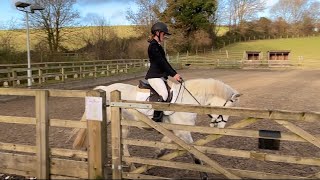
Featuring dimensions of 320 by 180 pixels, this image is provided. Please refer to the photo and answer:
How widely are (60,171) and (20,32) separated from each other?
28639 millimetres

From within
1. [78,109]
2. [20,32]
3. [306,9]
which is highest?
[306,9]

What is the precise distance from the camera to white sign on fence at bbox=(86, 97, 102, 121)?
15.9 ft

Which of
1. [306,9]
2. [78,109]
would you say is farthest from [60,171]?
[306,9]

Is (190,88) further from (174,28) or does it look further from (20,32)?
(174,28)

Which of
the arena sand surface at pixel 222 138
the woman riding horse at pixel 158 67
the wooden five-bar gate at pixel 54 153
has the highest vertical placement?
the woman riding horse at pixel 158 67

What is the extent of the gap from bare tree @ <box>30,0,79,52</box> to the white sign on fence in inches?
1127

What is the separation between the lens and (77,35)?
35.4m

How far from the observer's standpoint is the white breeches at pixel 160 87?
624 cm

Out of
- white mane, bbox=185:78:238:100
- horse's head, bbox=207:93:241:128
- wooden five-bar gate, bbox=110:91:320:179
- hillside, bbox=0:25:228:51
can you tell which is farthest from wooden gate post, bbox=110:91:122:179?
hillside, bbox=0:25:228:51

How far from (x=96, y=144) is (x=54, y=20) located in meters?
30.6

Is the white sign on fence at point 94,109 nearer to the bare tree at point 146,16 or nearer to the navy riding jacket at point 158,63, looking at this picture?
the navy riding jacket at point 158,63

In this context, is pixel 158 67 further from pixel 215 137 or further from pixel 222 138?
pixel 222 138

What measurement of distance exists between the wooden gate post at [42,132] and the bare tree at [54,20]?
1110 inches

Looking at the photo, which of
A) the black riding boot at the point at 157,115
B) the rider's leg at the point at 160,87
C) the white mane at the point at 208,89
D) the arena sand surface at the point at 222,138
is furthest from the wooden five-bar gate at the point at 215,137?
the white mane at the point at 208,89
